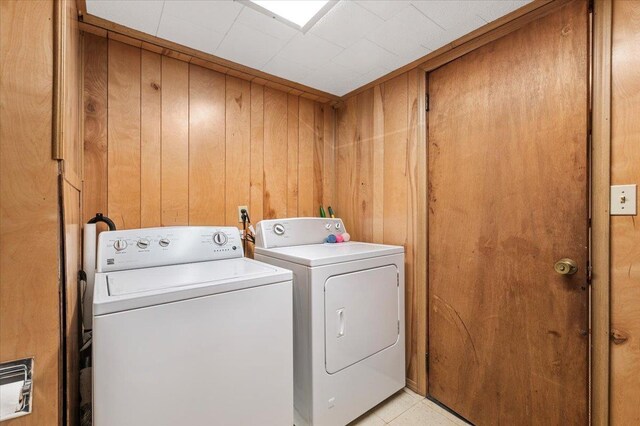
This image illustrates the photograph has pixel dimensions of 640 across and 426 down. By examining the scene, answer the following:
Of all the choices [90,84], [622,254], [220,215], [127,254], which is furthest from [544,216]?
[90,84]

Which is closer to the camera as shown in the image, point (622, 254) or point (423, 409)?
point (622, 254)

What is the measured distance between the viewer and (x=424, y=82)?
1.77 meters

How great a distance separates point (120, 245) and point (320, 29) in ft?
4.60

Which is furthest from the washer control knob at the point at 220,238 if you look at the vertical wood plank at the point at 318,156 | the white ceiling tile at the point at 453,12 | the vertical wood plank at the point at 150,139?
the white ceiling tile at the point at 453,12

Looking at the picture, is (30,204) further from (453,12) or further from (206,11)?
(453,12)

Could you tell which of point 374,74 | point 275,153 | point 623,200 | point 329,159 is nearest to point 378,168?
point 329,159

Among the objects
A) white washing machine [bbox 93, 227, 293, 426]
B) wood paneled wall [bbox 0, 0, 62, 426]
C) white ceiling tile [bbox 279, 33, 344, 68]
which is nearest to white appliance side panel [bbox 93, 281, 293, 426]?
white washing machine [bbox 93, 227, 293, 426]

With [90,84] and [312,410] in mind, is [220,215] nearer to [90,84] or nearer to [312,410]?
[90,84]

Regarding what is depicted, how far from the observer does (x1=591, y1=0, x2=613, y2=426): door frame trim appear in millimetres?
1114

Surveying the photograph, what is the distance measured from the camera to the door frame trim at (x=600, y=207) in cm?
111

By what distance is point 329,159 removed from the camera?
242 cm

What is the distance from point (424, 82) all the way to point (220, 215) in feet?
4.96

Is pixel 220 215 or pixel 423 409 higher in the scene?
pixel 220 215

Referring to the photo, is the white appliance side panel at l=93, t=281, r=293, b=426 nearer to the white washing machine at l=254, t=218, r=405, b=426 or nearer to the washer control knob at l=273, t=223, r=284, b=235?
the white washing machine at l=254, t=218, r=405, b=426
